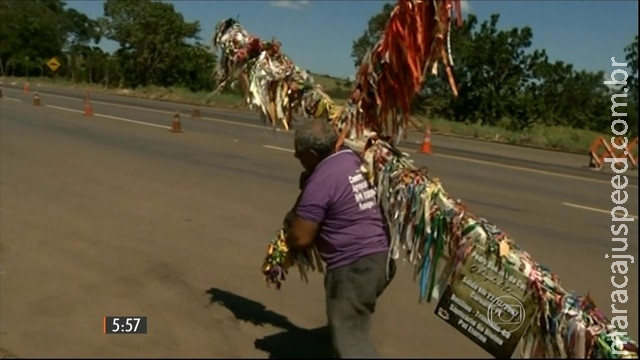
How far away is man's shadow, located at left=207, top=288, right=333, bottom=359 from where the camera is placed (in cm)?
475

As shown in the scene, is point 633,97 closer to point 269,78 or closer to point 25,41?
point 269,78

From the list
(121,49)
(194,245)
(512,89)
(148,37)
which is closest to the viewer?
(194,245)

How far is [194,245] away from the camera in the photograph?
764 centimetres

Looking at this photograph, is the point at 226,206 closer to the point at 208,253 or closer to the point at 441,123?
the point at 208,253

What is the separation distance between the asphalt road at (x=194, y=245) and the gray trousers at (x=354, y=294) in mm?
192

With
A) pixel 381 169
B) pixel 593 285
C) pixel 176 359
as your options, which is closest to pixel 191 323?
pixel 381 169

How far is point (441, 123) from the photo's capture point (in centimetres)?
3092

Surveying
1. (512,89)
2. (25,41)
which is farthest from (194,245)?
(25,41)

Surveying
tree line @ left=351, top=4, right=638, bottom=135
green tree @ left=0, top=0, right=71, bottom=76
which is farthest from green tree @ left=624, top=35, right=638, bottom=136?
green tree @ left=0, top=0, right=71, bottom=76
